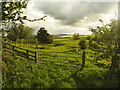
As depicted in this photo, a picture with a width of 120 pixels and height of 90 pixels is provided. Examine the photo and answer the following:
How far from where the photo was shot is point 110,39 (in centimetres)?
953

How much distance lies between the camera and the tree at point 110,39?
9266 millimetres

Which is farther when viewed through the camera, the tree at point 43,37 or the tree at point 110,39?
the tree at point 43,37

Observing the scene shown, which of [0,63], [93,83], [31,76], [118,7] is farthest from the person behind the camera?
[118,7]

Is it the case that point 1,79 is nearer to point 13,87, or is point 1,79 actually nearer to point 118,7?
point 13,87

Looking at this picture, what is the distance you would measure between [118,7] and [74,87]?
7.26 metres

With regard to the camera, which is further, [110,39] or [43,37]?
[43,37]

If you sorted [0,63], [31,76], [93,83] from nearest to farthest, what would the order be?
[93,83], [31,76], [0,63]

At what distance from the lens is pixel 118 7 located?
9.75 meters

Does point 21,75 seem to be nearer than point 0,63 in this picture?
Yes

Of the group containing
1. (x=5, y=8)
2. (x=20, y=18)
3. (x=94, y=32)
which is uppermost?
(x=5, y=8)

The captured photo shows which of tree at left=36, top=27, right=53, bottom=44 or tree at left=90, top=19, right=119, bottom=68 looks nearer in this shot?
tree at left=90, top=19, right=119, bottom=68

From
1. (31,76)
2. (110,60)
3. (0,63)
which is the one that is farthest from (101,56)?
(0,63)

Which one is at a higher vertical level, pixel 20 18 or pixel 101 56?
pixel 20 18

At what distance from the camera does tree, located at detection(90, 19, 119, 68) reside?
9.27m
